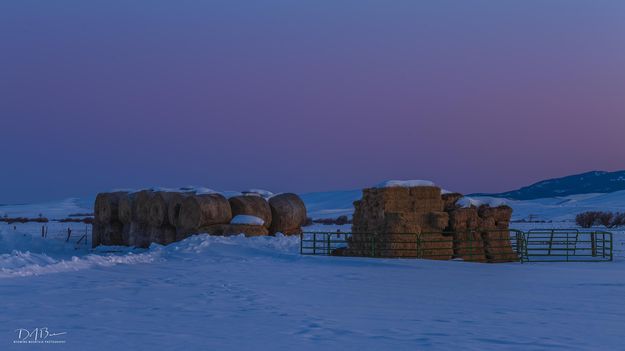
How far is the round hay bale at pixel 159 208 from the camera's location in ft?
98.5

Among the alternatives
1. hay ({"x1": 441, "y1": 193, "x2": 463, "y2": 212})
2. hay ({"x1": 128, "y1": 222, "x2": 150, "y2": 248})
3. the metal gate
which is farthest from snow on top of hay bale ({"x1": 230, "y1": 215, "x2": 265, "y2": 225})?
the metal gate

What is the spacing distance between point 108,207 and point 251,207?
257 inches

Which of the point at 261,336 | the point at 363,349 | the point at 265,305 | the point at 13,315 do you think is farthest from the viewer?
the point at 265,305

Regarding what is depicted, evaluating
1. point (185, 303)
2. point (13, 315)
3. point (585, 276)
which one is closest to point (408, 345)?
point (185, 303)

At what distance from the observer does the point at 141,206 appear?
101ft

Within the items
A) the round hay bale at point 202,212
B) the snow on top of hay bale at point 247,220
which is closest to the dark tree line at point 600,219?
the snow on top of hay bale at point 247,220

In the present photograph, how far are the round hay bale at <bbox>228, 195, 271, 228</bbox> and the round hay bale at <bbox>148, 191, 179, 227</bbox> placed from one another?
2.43m

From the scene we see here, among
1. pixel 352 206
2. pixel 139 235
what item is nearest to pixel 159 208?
pixel 139 235

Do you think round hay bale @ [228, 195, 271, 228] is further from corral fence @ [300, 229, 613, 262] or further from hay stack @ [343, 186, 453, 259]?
hay stack @ [343, 186, 453, 259]

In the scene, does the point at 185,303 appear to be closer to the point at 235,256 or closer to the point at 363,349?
the point at 363,349

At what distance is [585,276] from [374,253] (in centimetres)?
681

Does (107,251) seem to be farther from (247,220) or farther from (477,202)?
(477,202)

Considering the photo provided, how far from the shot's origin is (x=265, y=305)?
11891mm

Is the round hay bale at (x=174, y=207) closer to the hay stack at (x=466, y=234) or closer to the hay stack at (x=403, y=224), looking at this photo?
the hay stack at (x=403, y=224)
